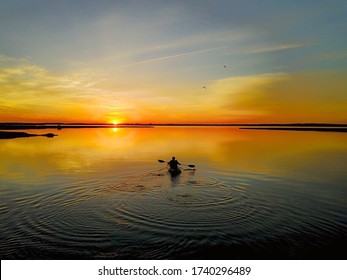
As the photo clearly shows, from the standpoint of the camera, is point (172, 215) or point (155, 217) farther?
point (172, 215)

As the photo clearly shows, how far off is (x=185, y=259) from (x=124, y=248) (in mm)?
3310

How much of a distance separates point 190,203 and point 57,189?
13.7m

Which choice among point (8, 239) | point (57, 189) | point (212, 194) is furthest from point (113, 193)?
point (8, 239)

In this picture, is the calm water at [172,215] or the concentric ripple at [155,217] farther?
the concentric ripple at [155,217]

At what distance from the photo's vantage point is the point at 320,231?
1697 cm

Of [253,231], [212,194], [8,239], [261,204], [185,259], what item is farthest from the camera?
[212,194]

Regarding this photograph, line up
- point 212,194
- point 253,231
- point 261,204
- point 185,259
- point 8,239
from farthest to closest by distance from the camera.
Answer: point 212,194, point 261,204, point 253,231, point 8,239, point 185,259

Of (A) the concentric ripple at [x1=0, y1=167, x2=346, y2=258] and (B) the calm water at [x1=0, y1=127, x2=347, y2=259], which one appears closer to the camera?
(B) the calm water at [x1=0, y1=127, x2=347, y2=259]

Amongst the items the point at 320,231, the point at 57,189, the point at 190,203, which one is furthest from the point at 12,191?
the point at 320,231

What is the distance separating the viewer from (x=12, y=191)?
2627 cm

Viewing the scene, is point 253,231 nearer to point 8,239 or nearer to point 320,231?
point 320,231
